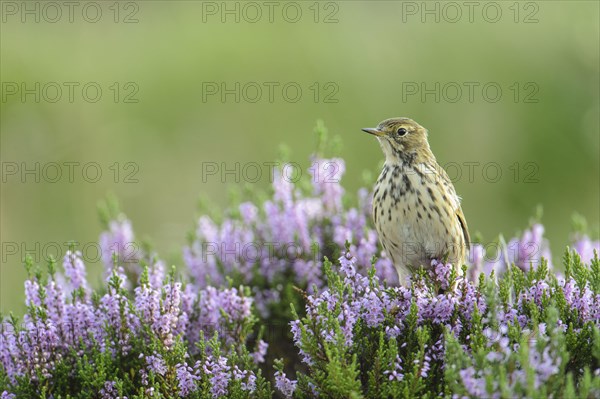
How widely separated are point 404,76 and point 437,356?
10030 millimetres

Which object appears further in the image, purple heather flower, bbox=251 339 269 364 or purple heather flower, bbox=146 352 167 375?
purple heather flower, bbox=251 339 269 364

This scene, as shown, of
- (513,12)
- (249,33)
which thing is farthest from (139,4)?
(513,12)

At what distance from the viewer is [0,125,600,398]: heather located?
3211mm

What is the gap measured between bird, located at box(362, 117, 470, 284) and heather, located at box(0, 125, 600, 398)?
0.22 meters

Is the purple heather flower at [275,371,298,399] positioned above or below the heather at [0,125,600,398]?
below

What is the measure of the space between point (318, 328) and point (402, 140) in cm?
200

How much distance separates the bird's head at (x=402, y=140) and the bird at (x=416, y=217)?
3 centimetres

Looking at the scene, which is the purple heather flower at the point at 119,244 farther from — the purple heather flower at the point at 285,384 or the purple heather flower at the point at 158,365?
the purple heather flower at the point at 285,384

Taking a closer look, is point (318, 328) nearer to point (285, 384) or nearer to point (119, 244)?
point (285, 384)

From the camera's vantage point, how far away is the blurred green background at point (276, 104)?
11.3m

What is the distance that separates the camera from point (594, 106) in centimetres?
1255

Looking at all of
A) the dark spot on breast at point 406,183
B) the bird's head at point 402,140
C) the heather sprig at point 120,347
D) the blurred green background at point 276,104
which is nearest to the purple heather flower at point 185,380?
the heather sprig at point 120,347

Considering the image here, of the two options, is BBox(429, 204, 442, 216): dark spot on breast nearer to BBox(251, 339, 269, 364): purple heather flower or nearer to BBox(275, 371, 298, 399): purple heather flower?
BBox(251, 339, 269, 364): purple heather flower

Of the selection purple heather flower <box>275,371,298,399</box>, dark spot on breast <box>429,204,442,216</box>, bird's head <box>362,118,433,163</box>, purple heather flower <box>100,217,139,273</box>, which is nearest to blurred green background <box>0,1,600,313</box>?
purple heather flower <box>100,217,139,273</box>
